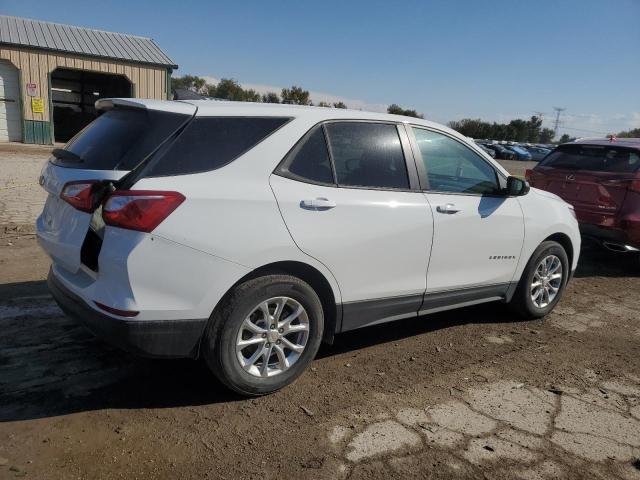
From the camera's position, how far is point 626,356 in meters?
4.40

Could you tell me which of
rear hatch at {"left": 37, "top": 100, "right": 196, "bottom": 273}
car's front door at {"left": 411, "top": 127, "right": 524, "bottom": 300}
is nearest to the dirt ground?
car's front door at {"left": 411, "top": 127, "right": 524, "bottom": 300}

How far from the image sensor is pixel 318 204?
131 inches

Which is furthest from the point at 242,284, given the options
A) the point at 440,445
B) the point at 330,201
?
the point at 440,445

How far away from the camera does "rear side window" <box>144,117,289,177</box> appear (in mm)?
2947

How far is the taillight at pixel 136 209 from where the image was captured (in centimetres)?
277

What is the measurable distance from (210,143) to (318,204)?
74 cm

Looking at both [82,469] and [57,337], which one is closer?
[82,469]

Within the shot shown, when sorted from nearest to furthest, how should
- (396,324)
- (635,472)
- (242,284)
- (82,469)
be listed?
1. (82,469)
2. (635,472)
3. (242,284)
4. (396,324)

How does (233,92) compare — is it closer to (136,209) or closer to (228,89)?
(228,89)

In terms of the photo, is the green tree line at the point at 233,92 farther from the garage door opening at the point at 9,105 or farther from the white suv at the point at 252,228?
the white suv at the point at 252,228

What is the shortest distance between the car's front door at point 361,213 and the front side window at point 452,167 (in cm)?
18

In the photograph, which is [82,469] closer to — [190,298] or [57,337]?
[190,298]

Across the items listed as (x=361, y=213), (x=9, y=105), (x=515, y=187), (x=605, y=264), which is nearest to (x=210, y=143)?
(x=361, y=213)

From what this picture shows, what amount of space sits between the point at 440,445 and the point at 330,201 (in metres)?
1.56
